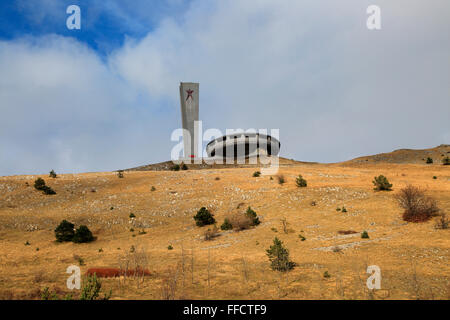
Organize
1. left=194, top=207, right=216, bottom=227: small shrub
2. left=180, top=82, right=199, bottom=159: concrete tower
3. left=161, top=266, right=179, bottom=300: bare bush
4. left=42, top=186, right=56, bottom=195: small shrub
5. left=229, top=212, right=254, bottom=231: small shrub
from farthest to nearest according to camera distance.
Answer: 1. left=180, top=82, right=199, bottom=159: concrete tower
2. left=42, top=186, right=56, bottom=195: small shrub
3. left=194, top=207, right=216, bottom=227: small shrub
4. left=229, top=212, right=254, bottom=231: small shrub
5. left=161, top=266, right=179, bottom=300: bare bush

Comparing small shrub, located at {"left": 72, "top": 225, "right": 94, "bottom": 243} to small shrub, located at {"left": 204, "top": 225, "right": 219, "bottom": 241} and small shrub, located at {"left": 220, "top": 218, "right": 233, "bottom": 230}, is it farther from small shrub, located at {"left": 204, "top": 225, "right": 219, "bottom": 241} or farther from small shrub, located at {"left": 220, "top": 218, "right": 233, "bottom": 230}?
small shrub, located at {"left": 220, "top": 218, "right": 233, "bottom": 230}

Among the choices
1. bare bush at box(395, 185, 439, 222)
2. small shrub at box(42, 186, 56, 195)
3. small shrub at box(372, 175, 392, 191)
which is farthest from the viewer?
small shrub at box(42, 186, 56, 195)

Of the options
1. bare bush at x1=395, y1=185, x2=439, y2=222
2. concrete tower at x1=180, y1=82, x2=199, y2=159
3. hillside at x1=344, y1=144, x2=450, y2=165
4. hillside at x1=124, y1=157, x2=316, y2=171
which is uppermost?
concrete tower at x1=180, y1=82, x2=199, y2=159

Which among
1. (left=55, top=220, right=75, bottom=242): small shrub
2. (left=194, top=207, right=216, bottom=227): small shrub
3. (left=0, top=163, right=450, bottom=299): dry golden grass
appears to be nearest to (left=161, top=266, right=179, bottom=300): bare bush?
(left=0, top=163, right=450, bottom=299): dry golden grass

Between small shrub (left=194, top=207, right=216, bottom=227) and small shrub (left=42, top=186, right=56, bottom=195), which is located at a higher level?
small shrub (left=42, top=186, right=56, bottom=195)

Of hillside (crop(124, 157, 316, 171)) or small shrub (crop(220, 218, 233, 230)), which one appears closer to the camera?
small shrub (crop(220, 218, 233, 230))

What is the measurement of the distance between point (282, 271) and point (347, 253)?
4.70 metres

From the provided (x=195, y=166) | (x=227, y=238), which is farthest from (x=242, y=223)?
(x=195, y=166)

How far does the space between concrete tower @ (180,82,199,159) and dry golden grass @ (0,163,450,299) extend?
28.8 meters

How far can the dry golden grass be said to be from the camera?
1056cm

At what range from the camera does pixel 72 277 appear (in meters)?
12.4

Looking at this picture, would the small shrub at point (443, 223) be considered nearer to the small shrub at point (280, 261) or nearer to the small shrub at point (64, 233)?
the small shrub at point (280, 261)

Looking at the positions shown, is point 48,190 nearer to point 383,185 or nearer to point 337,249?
point 337,249
